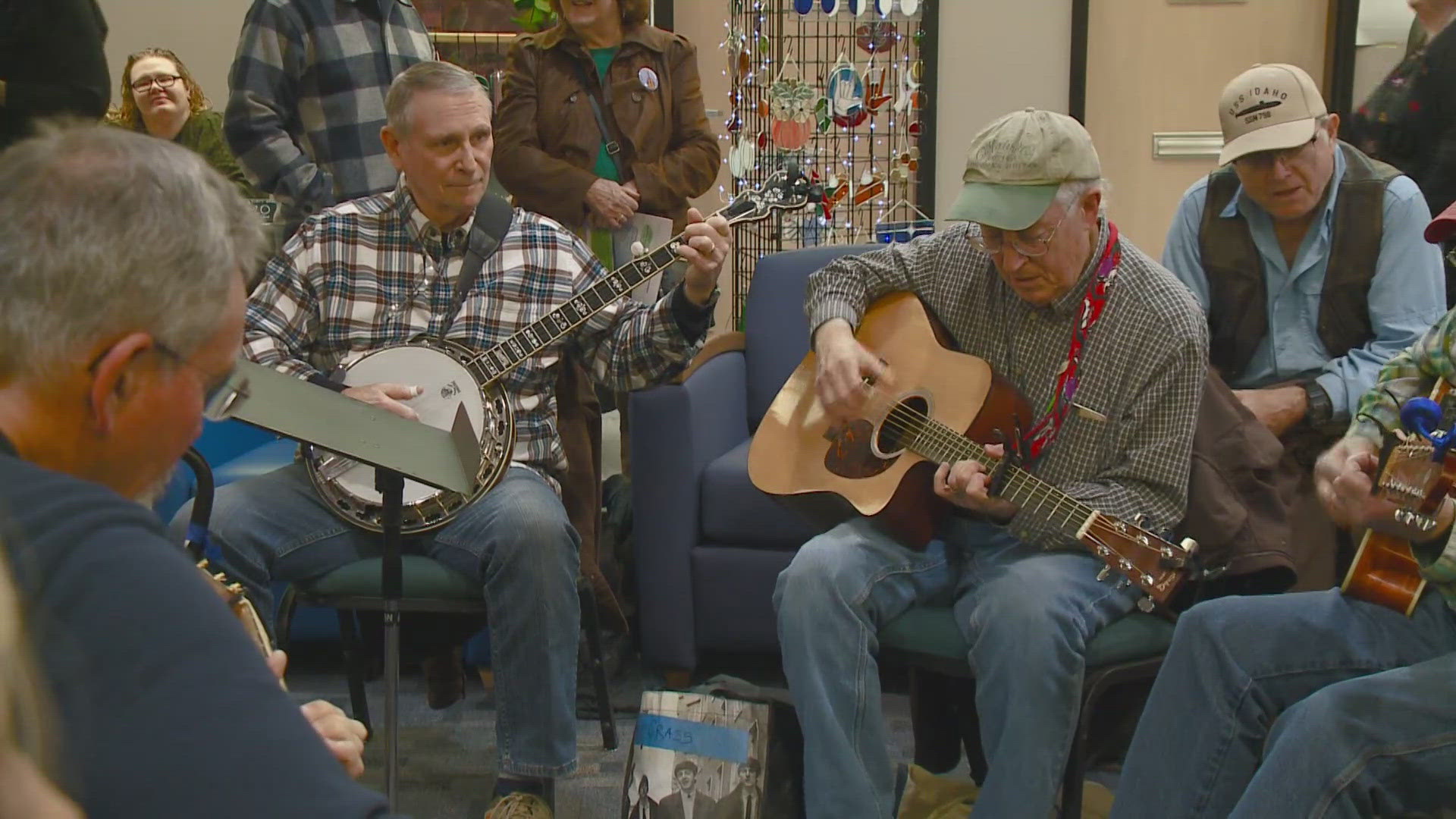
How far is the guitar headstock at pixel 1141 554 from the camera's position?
2.04 meters

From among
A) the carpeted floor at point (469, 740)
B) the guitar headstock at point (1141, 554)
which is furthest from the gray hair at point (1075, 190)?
the carpeted floor at point (469, 740)

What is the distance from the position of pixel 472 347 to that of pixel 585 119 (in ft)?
3.03

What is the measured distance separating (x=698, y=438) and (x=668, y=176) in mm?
752

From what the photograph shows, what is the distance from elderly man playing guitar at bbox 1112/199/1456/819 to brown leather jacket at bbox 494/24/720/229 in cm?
182

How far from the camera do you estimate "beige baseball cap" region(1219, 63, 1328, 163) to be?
2440mm

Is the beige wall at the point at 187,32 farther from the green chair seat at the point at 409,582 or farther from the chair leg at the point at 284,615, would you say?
the green chair seat at the point at 409,582

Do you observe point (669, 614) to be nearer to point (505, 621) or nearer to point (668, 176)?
point (505, 621)

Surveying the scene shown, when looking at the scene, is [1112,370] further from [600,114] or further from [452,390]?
[600,114]

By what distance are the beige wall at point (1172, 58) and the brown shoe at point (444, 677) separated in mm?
3224

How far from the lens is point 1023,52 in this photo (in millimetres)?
4934

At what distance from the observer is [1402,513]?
1.70 meters

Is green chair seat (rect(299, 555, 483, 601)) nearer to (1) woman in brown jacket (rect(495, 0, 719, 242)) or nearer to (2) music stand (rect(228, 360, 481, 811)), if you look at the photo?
(2) music stand (rect(228, 360, 481, 811))

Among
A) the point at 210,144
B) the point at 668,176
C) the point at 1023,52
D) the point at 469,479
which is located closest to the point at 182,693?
the point at 469,479

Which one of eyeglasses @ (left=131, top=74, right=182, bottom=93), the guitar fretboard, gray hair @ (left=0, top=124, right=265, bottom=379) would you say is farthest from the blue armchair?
eyeglasses @ (left=131, top=74, right=182, bottom=93)
